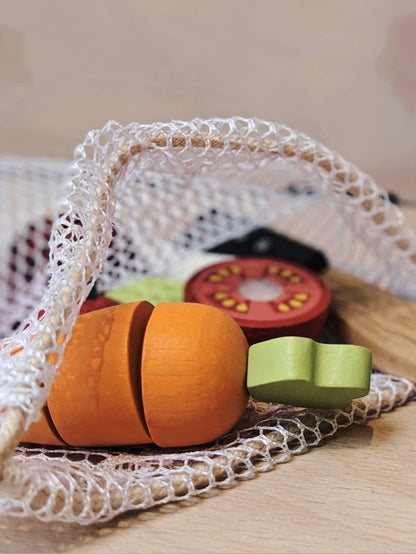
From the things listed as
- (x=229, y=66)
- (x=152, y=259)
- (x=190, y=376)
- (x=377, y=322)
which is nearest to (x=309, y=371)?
(x=190, y=376)

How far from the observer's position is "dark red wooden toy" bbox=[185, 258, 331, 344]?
0.39 metres

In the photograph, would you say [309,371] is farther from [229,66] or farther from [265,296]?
[229,66]

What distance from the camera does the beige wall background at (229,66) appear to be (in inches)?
28.3

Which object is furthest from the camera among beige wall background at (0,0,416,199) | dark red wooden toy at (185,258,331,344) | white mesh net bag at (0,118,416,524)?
beige wall background at (0,0,416,199)

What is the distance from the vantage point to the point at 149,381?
11.5 inches

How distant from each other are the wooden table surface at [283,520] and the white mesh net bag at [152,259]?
0.04 ft

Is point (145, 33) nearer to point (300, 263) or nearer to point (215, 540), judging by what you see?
point (300, 263)

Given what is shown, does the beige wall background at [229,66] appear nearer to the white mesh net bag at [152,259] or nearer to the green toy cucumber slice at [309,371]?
the white mesh net bag at [152,259]

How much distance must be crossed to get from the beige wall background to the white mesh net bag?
220 mm

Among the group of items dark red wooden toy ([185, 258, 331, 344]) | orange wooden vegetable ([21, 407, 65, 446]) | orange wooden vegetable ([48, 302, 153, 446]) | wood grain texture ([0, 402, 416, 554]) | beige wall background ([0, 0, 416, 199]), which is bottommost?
wood grain texture ([0, 402, 416, 554])

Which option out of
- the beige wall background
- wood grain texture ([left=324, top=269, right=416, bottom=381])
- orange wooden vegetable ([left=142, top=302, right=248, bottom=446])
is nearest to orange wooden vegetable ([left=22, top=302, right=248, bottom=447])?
orange wooden vegetable ([left=142, top=302, right=248, bottom=446])

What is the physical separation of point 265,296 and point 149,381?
170 mm

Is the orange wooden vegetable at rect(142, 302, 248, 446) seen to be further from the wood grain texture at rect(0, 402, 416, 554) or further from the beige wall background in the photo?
the beige wall background

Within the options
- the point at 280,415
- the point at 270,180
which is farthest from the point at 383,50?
the point at 280,415
